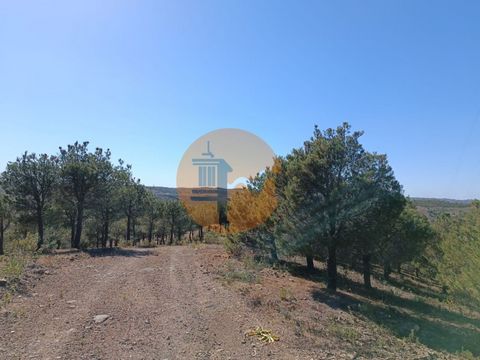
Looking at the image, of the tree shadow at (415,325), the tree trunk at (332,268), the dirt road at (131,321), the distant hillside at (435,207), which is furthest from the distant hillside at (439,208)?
the dirt road at (131,321)

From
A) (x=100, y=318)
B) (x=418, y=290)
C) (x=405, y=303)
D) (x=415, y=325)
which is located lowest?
(x=418, y=290)

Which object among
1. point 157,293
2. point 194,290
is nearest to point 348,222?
point 194,290

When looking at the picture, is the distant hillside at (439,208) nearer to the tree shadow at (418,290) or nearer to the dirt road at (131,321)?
A: the tree shadow at (418,290)

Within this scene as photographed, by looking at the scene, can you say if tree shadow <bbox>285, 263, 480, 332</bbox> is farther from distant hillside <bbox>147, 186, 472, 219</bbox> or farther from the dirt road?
distant hillside <bbox>147, 186, 472, 219</bbox>

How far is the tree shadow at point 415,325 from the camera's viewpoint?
9241 mm

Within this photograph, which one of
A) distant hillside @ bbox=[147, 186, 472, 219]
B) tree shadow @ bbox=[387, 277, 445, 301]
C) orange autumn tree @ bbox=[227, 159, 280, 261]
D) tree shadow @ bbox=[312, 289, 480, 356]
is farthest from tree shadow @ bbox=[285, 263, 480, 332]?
distant hillside @ bbox=[147, 186, 472, 219]

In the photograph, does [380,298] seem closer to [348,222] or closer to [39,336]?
[348,222]

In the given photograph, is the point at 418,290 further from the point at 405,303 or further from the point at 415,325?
the point at 415,325

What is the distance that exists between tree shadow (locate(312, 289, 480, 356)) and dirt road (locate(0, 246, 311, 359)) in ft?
13.8

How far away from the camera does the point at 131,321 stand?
24.1 ft
